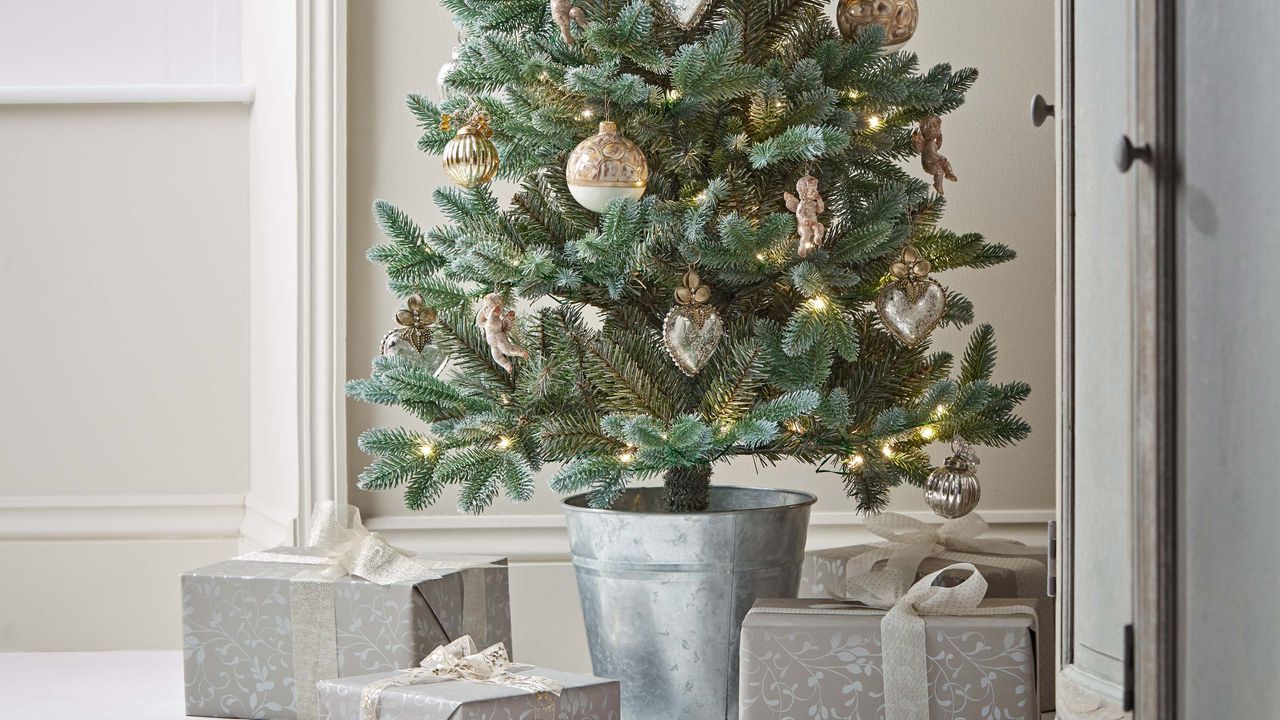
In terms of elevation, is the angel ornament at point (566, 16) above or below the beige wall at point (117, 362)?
above

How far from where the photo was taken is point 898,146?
4.23 ft

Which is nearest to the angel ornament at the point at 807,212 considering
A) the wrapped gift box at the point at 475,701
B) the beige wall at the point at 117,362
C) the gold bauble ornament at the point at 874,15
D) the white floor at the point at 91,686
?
the gold bauble ornament at the point at 874,15

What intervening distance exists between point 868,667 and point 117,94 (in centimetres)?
139

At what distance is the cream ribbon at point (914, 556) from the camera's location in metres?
1.14

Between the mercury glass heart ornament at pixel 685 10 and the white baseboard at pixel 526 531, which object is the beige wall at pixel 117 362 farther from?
the mercury glass heart ornament at pixel 685 10

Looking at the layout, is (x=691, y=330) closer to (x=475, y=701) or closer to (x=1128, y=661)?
(x=475, y=701)

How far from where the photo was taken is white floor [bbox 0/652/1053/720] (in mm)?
1394

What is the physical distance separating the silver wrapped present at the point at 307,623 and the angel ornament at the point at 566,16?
0.57m

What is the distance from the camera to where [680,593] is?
1224 millimetres

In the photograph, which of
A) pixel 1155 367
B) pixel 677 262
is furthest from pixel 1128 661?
pixel 677 262

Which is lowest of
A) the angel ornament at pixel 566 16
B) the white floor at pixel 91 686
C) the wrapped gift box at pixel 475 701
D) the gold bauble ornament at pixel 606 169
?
the white floor at pixel 91 686

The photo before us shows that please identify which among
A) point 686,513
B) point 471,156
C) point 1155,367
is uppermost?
point 471,156

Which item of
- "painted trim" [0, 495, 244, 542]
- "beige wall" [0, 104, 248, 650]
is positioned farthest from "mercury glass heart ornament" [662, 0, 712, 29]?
"painted trim" [0, 495, 244, 542]

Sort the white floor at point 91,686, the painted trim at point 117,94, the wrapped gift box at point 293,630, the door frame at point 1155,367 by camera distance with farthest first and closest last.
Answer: the painted trim at point 117,94, the white floor at point 91,686, the wrapped gift box at point 293,630, the door frame at point 1155,367
